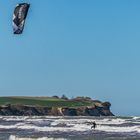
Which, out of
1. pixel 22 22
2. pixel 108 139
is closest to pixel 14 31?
pixel 22 22

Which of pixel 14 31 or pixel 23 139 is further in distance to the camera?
pixel 23 139

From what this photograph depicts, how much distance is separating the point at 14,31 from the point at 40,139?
23.9 meters

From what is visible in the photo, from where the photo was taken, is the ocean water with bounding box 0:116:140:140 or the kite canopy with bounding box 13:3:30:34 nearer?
the kite canopy with bounding box 13:3:30:34

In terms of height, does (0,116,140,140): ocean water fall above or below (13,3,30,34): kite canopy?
below

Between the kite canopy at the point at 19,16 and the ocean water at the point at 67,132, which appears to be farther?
the ocean water at the point at 67,132

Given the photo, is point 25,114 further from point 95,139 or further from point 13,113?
point 95,139

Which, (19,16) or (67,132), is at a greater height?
(19,16)

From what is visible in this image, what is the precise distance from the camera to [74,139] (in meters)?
50.8

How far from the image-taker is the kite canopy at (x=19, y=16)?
26.0 m

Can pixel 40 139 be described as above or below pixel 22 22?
below

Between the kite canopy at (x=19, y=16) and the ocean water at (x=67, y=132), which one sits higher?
the kite canopy at (x=19, y=16)

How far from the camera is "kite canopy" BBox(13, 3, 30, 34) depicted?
26000 mm

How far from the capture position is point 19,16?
26.6m

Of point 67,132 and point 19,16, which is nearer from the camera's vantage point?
point 19,16
